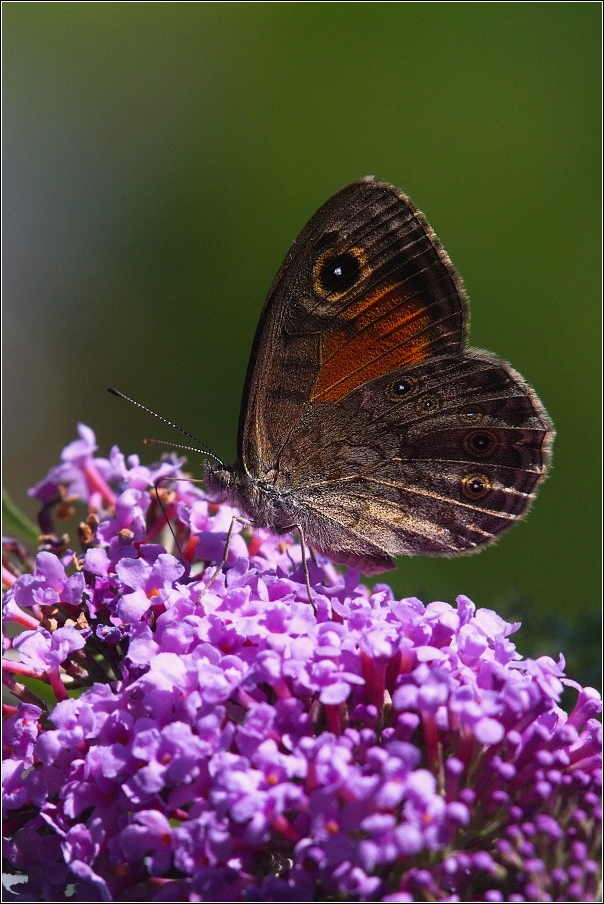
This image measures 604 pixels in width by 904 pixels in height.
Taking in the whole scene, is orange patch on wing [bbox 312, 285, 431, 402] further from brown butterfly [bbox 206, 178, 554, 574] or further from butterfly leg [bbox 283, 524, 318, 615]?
butterfly leg [bbox 283, 524, 318, 615]

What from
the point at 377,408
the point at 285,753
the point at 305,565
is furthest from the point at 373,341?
the point at 285,753

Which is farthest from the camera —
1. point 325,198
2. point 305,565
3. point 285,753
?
point 325,198

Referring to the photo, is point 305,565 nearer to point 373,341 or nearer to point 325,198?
point 373,341

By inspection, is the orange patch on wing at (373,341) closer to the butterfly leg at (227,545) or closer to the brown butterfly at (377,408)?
the brown butterfly at (377,408)

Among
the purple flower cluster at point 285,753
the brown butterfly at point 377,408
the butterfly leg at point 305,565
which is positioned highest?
the brown butterfly at point 377,408

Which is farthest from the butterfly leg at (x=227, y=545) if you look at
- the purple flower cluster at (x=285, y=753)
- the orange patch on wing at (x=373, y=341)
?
the orange patch on wing at (x=373, y=341)

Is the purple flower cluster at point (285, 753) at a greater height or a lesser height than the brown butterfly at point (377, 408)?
lesser

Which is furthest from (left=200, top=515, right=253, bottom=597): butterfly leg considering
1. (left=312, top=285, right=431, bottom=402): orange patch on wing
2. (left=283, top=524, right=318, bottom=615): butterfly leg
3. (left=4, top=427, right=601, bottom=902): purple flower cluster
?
(left=312, top=285, right=431, bottom=402): orange patch on wing
